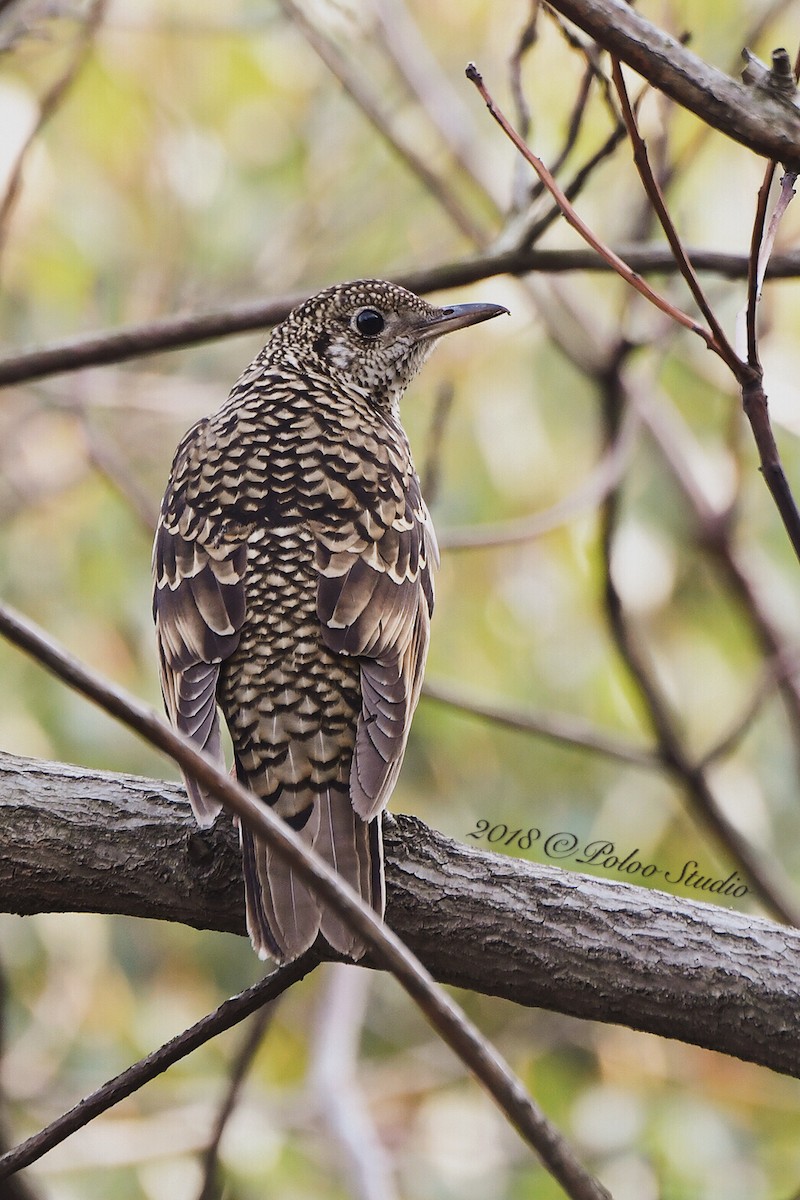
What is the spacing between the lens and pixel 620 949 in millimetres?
2969

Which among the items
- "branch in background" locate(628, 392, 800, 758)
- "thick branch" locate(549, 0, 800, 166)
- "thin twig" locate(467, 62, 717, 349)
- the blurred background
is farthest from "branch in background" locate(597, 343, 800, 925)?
"thick branch" locate(549, 0, 800, 166)

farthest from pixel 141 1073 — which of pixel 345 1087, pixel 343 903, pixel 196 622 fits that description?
pixel 345 1087

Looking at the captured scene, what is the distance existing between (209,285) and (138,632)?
1649 millimetres

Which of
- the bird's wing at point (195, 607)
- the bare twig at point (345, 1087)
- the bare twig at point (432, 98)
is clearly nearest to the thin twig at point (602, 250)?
the bird's wing at point (195, 607)

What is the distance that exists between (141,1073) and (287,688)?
1085 mm

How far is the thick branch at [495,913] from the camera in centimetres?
295

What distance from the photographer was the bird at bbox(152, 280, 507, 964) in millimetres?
3102

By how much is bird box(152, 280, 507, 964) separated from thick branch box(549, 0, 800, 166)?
154cm

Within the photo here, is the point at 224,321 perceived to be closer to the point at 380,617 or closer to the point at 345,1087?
the point at 380,617

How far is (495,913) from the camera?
2996 mm

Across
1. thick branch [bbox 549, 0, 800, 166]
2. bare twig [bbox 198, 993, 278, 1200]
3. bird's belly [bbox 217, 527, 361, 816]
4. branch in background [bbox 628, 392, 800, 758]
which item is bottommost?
bare twig [bbox 198, 993, 278, 1200]

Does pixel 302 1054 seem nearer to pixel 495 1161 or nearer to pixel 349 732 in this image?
pixel 495 1161

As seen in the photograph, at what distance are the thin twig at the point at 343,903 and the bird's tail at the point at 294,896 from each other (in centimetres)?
114

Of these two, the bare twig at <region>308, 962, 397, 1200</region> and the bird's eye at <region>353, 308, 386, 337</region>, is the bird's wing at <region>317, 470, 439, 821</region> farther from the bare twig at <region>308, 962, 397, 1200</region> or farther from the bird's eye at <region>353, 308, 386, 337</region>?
the bare twig at <region>308, 962, 397, 1200</region>
